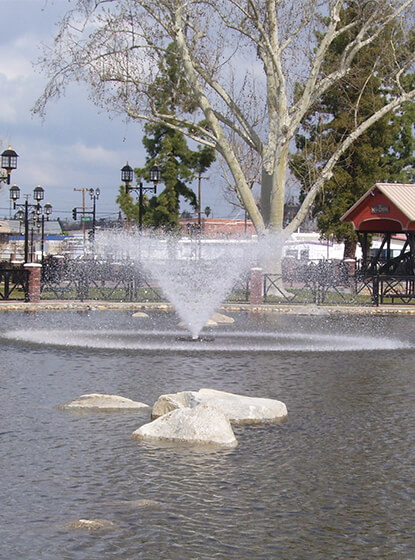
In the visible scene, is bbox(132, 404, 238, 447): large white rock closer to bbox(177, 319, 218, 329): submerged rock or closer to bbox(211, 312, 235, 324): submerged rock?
bbox(177, 319, 218, 329): submerged rock

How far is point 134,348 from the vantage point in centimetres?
1891

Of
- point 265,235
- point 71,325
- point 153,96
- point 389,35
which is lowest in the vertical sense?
point 71,325

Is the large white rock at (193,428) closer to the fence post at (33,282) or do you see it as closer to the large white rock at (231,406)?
the large white rock at (231,406)

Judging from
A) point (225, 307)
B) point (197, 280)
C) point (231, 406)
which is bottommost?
point (225, 307)

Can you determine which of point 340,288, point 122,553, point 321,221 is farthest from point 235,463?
point 321,221

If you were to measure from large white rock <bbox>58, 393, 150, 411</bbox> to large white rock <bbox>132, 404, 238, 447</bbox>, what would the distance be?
1541mm

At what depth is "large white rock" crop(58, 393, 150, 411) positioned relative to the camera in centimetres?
1138

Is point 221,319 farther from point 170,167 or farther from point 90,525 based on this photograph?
point 170,167

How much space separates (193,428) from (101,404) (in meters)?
2.11

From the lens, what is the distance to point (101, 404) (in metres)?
11.4

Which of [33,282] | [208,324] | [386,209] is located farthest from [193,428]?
[386,209]

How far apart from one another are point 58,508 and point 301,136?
168 ft

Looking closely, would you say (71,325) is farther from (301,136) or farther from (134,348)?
(301,136)

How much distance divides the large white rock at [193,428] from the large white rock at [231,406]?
2.30 feet
